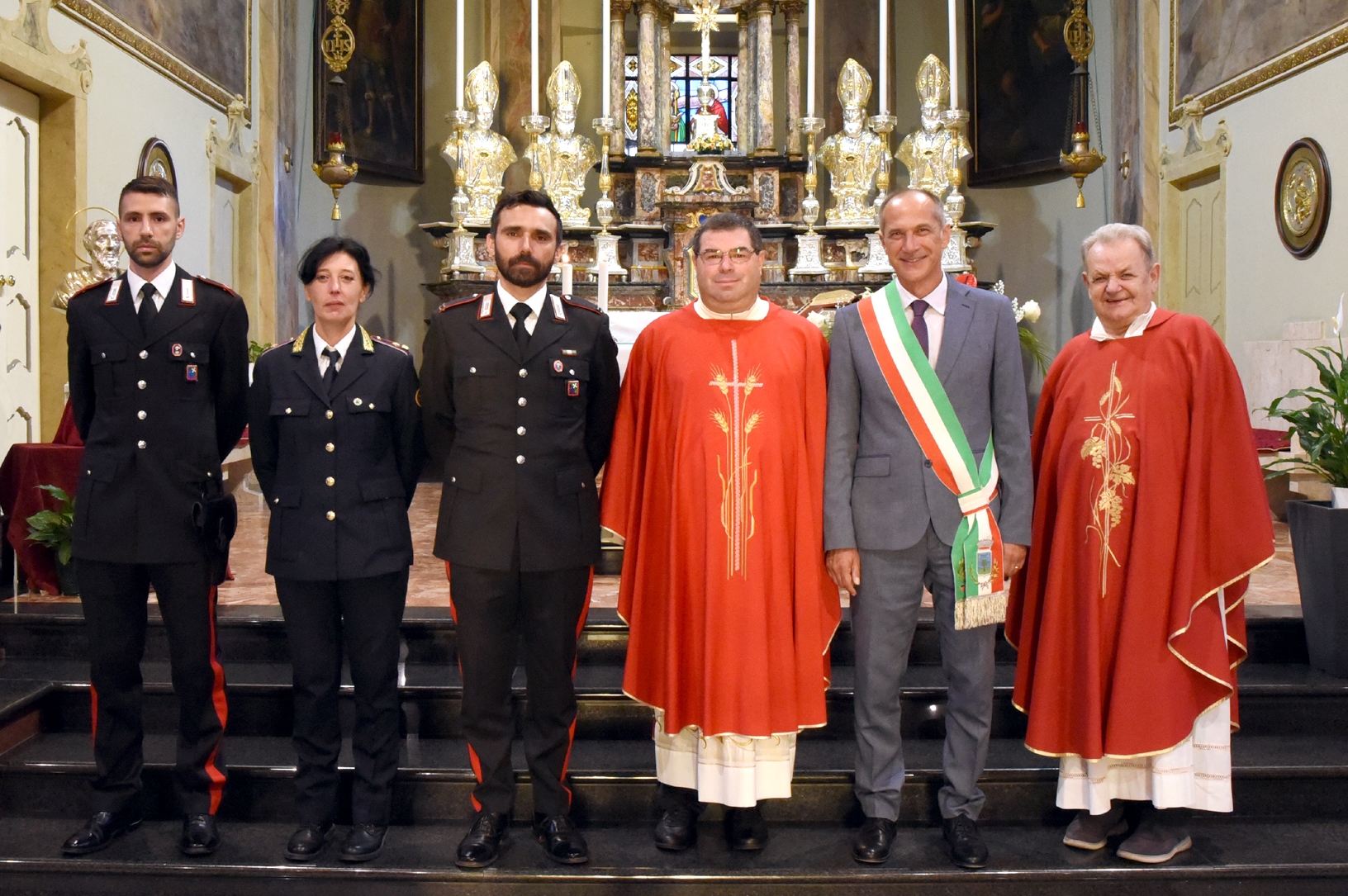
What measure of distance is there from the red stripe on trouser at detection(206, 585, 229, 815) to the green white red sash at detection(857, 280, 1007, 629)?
1.97m

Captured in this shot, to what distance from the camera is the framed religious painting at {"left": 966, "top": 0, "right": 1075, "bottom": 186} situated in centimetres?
914

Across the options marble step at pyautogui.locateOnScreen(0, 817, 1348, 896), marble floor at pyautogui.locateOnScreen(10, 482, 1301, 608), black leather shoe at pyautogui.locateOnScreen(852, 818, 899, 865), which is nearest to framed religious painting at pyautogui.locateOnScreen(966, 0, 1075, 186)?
marble floor at pyautogui.locateOnScreen(10, 482, 1301, 608)

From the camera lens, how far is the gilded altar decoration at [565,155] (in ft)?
26.8

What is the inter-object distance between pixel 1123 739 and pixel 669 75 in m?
6.81

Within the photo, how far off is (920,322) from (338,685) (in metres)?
1.86

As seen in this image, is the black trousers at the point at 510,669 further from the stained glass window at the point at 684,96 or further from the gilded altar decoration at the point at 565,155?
the stained glass window at the point at 684,96

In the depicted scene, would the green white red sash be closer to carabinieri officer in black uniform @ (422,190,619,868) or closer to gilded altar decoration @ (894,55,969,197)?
carabinieri officer in black uniform @ (422,190,619,868)

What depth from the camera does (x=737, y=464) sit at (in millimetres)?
3002

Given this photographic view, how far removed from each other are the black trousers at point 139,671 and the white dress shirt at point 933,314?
2.05 metres

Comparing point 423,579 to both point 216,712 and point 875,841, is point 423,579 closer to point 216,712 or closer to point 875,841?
point 216,712

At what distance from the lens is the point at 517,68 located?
31.0ft

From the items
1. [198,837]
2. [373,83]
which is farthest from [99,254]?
[373,83]

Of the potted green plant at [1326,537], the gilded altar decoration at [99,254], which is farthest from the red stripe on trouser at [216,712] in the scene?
the potted green plant at [1326,537]

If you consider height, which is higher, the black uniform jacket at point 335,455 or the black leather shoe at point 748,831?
the black uniform jacket at point 335,455
